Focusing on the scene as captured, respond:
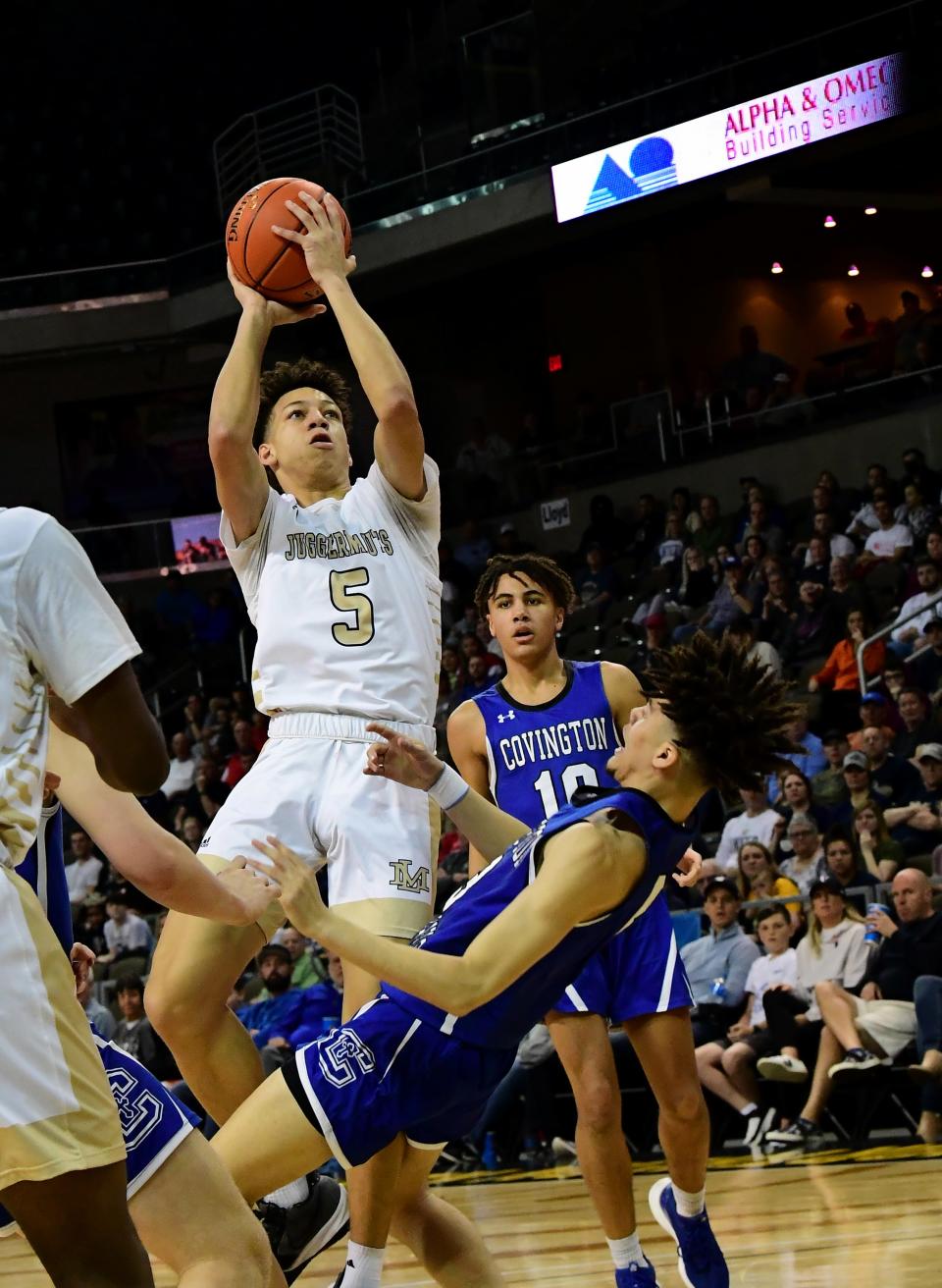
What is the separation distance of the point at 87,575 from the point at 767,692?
1.81 m

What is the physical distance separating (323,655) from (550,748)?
122 cm

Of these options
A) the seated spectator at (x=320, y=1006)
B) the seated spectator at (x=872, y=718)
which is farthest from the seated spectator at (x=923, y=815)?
the seated spectator at (x=320, y=1006)

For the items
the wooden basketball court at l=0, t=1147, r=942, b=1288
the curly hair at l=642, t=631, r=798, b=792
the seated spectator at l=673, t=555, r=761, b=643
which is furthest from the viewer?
the seated spectator at l=673, t=555, r=761, b=643

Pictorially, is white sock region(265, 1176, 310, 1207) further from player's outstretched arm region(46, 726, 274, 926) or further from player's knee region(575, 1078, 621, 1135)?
player's outstretched arm region(46, 726, 274, 926)

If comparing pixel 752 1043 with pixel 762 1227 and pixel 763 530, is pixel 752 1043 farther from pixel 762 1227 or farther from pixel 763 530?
pixel 763 530

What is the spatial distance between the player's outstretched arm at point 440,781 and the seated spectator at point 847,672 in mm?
7763

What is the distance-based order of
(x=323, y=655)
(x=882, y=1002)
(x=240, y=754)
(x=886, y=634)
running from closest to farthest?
(x=323, y=655) → (x=882, y=1002) → (x=886, y=634) → (x=240, y=754)

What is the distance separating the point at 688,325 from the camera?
21859mm

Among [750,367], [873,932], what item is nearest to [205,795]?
[750,367]

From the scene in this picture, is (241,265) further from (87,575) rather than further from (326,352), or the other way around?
(326,352)

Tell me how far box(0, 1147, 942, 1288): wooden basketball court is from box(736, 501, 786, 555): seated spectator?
7.01 meters

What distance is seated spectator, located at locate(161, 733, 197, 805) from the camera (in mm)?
16719

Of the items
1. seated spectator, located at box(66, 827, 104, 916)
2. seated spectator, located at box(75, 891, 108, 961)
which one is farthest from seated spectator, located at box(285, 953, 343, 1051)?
seated spectator, located at box(66, 827, 104, 916)

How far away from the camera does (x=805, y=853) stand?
31.6 feet
